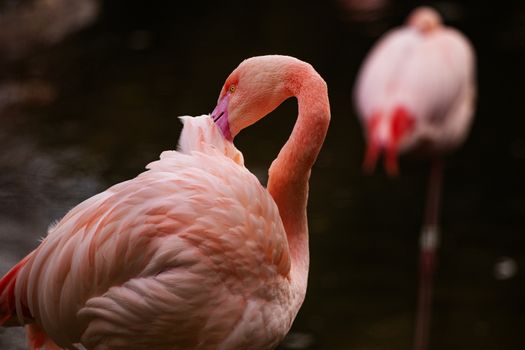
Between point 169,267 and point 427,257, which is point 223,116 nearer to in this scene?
point 169,267

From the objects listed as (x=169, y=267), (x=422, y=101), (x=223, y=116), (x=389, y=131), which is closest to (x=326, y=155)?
(x=422, y=101)

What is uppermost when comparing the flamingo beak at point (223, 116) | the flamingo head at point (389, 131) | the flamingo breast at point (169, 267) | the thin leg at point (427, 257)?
the flamingo beak at point (223, 116)

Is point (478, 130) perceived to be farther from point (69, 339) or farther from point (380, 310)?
point (69, 339)

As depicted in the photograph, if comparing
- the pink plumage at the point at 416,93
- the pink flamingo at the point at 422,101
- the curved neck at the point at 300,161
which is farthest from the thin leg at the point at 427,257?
the curved neck at the point at 300,161

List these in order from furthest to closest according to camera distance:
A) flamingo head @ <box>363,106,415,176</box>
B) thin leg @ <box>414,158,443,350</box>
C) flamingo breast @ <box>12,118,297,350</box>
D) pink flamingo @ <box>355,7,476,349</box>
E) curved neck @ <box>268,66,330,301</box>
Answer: pink flamingo @ <box>355,7,476,349</box> < flamingo head @ <box>363,106,415,176</box> < thin leg @ <box>414,158,443,350</box> < curved neck @ <box>268,66,330,301</box> < flamingo breast @ <box>12,118,297,350</box>

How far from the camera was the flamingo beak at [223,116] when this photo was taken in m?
2.57

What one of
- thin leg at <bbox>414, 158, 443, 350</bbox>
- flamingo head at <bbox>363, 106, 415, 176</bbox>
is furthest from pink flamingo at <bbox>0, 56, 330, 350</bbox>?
flamingo head at <bbox>363, 106, 415, 176</bbox>

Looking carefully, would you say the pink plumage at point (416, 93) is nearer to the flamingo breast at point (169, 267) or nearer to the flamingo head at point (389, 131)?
the flamingo head at point (389, 131)

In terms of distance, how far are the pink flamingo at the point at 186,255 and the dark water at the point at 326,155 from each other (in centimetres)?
152

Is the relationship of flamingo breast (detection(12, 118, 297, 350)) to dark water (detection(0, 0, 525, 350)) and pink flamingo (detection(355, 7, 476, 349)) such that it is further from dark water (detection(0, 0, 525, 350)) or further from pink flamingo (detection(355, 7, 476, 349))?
pink flamingo (detection(355, 7, 476, 349))

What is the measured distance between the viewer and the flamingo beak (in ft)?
8.45

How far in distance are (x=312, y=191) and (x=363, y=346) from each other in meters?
1.58

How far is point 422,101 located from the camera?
18.0ft

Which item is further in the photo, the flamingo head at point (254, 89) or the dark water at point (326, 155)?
the dark water at point (326, 155)
